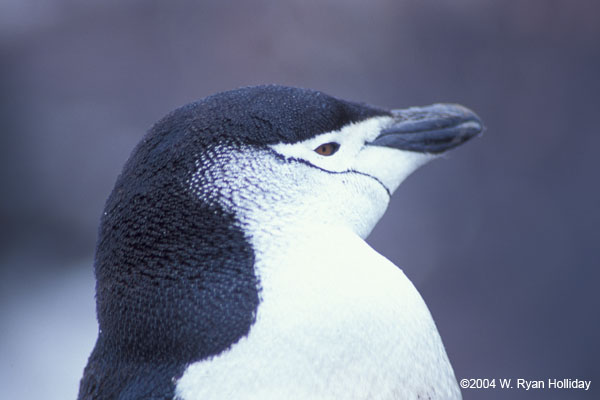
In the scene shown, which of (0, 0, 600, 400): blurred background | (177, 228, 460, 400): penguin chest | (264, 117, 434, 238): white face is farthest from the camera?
(0, 0, 600, 400): blurred background

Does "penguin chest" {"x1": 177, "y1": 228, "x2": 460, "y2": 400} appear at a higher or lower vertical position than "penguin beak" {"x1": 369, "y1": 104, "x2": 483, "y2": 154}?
lower

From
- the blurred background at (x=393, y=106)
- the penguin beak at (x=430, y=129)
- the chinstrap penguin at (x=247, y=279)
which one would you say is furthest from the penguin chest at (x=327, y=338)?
the blurred background at (x=393, y=106)

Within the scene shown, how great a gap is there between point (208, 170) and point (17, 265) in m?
1.53

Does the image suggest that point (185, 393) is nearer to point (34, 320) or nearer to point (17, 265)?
point (34, 320)

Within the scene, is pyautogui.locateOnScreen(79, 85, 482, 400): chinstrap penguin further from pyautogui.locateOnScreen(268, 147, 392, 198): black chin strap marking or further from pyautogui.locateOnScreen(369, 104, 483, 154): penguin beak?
pyautogui.locateOnScreen(369, 104, 483, 154): penguin beak

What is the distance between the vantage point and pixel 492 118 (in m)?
1.59

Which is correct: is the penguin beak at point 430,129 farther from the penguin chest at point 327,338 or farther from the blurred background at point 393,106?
the blurred background at point 393,106

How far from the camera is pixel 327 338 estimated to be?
43cm

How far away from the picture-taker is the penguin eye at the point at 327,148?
0.54 metres

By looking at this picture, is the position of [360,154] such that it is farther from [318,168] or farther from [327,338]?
[327,338]

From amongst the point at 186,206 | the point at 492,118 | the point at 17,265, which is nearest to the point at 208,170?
the point at 186,206

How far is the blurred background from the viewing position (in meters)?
1.49

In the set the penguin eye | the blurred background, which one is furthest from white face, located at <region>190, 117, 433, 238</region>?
the blurred background

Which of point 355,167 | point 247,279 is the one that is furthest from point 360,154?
point 247,279
